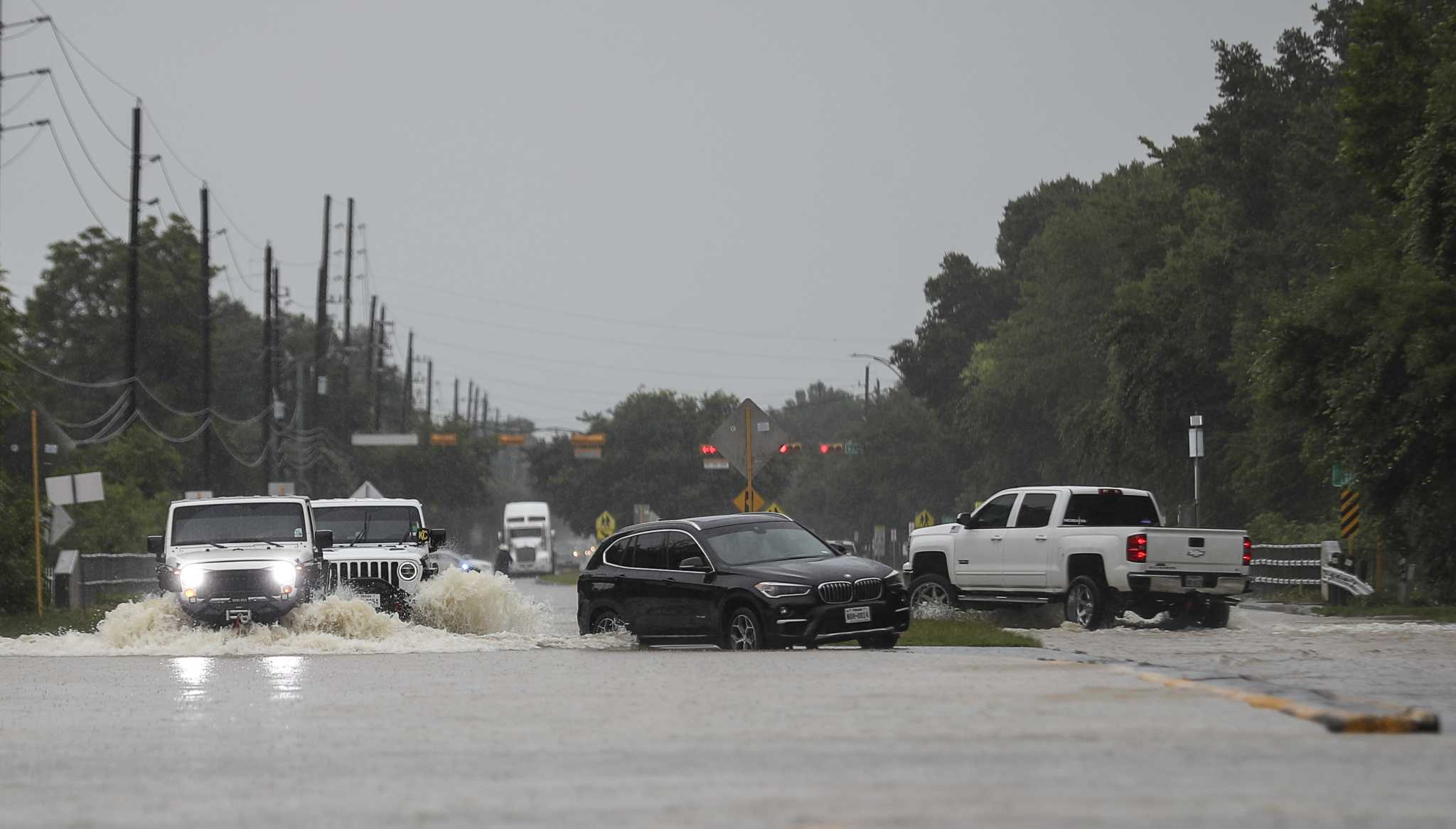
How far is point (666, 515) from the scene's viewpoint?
5468 inches

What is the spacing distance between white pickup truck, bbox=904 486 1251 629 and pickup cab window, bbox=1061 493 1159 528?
0.01 meters

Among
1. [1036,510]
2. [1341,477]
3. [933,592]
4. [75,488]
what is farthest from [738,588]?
[75,488]

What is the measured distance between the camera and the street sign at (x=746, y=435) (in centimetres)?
2900

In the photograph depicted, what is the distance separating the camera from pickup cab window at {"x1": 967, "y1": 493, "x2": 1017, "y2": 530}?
2694cm

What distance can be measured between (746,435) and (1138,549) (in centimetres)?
640

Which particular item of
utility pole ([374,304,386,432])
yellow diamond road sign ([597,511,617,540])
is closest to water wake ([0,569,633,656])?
yellow diamond road sign ([597,511,617,540])

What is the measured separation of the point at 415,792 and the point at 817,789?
1790mm

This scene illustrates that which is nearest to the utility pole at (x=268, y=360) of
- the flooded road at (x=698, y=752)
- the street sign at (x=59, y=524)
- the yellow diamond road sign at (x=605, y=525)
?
the yellow diamond road sign at (x=605, y=525)

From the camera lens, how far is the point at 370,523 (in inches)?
1142

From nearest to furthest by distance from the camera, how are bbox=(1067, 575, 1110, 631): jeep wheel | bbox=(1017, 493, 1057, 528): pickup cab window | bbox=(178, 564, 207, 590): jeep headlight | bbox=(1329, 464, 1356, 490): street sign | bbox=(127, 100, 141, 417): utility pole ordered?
bbox=(178, 564, 207, 590): jeep headlight
bbox=(1067, 575, 1110, 631): jeep wheel
bbox=(1017, 493, 1057, 528): pickup cab window
bbox=(1329, 464, 1356, 490): street sign
bbox=(127, 100, 141, 417): utility pole

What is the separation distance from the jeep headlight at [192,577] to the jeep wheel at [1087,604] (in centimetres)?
1063

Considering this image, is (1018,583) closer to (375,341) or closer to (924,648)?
(924,648)

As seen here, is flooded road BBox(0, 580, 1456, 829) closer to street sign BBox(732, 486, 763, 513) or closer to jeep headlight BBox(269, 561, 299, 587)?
jeep headlight BBox(269, 561, 299, 587)

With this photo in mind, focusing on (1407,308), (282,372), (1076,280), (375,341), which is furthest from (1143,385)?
(375,341)
